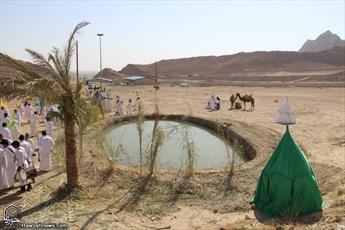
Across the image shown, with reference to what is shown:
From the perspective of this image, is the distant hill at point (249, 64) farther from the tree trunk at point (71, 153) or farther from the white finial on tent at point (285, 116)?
the tree trunk at point (71, 153)

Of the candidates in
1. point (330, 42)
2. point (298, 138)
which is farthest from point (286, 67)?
point (298, 138)

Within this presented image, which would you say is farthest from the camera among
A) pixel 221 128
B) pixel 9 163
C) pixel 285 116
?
pixel 221 128

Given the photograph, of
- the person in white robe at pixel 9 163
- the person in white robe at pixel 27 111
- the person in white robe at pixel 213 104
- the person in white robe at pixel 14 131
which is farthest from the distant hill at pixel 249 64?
the person in white robe at pixel 9 163

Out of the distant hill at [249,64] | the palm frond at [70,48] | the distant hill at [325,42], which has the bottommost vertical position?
the palm frond at [70,48]

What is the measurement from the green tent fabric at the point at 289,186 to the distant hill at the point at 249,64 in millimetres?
81342

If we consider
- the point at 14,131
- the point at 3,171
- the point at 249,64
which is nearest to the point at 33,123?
the point at 14,131

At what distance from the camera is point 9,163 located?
34.6 ft

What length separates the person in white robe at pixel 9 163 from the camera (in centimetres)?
1044

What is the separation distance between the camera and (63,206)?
911cm

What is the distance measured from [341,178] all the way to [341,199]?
231 cm

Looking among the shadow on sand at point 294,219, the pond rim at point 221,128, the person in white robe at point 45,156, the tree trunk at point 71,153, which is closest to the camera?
the shadow on sand at point 294,219

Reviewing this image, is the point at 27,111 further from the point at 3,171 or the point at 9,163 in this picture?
the point at 3,171

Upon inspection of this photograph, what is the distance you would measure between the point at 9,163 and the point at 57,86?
2.50m

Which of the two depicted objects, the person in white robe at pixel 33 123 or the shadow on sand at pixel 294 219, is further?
the person in white robe at pixel 33 123
